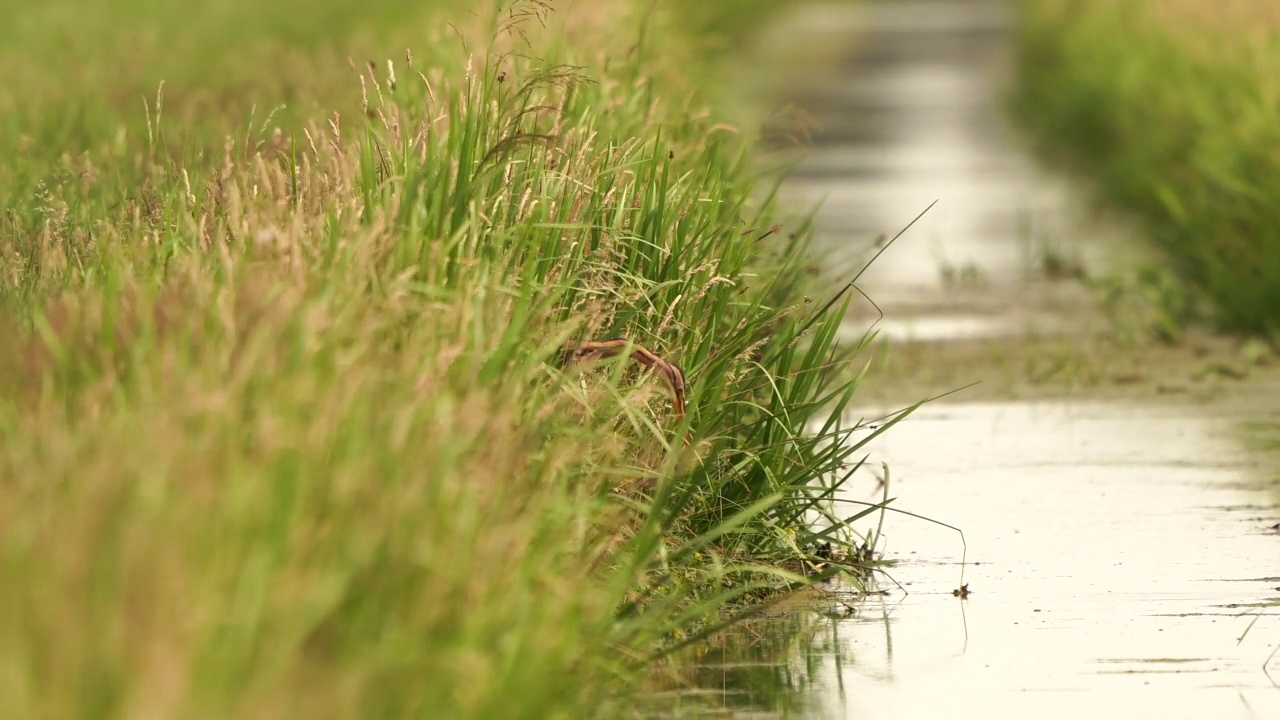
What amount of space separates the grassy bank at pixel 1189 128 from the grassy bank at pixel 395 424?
334cm

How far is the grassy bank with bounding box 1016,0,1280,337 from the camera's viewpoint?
35.2ft

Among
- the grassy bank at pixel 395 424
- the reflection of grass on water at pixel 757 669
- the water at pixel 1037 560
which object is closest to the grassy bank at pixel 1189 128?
the water at pixel 1037 560

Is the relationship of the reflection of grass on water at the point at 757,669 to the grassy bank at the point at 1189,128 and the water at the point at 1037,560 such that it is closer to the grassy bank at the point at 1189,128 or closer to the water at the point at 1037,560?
the water at the point at 1037,560

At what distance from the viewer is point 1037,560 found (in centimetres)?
670

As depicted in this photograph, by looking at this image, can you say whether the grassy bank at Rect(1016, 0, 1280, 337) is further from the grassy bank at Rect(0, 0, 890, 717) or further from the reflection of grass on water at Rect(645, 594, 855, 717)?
the reflection of grass on water at Rect(645, 594, 855, 717)

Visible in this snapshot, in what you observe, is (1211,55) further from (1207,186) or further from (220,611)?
(220,611)

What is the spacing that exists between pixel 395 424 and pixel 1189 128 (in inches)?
373

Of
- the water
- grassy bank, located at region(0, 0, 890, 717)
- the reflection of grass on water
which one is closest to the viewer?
grassy bank, located at region(0, 0, 890, 717)

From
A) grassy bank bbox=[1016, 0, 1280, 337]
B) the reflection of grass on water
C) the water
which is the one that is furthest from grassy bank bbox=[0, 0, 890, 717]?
grassy bank bbox=[1016, 0, 1280, 337]

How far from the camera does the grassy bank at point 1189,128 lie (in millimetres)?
10727

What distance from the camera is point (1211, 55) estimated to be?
1382cm

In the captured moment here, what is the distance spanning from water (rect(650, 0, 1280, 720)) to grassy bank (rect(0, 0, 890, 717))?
29 centimetres

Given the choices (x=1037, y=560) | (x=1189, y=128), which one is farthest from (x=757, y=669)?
(x=1189, y=128)

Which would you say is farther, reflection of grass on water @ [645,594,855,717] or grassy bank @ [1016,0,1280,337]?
grassy bank @ [1016,0,1280,337]
